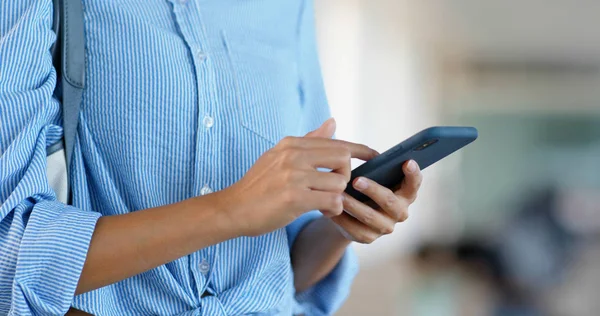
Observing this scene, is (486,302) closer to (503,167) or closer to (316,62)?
(503,167)

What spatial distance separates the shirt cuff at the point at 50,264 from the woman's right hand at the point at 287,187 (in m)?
0.15

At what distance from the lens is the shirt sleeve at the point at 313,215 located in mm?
1096

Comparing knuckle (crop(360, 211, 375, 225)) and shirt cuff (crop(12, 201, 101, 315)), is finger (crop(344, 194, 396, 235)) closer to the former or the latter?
knuckle (crop(360, 211, 375, 225))

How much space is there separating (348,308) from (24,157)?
11.9 feet

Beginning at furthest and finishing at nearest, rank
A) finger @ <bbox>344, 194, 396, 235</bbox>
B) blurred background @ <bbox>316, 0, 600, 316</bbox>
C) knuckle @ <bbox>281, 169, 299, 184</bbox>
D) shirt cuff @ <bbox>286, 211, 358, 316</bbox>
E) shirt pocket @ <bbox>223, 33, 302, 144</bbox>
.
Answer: blurred background @ <bbox>316, 0, 600, 316</bbox> < shirt cuff @ <bbox>286, 211, 358, 316</bbox> < shirt pocket @ <bbox>223, 33, 302, 144</bbox> < finger @ <bbox>344, 194, 396, 235</bbox> < knuckle @ <bbox>281, 169, 299, 184</bbox>

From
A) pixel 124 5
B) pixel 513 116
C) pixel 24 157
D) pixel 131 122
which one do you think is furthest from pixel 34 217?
pixel 513 116

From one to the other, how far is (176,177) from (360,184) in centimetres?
22

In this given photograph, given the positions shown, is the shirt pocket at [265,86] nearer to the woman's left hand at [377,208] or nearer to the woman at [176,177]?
the woman at [176,177]

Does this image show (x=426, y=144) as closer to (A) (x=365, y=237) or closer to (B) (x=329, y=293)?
(A) (x=365, y=237)

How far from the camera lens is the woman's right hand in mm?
751

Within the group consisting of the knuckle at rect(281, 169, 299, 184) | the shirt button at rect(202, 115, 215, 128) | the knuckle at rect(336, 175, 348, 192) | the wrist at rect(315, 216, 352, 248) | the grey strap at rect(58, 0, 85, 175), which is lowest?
the wrist at rect(315, 216, 352, 248)

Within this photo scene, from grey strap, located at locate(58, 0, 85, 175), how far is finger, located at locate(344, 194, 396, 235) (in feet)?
1.04

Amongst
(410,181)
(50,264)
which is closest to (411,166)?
(410,181)

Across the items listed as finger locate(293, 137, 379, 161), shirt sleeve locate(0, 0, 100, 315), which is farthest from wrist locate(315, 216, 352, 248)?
shirt sleeve locate(0, 0, 100, 315)
